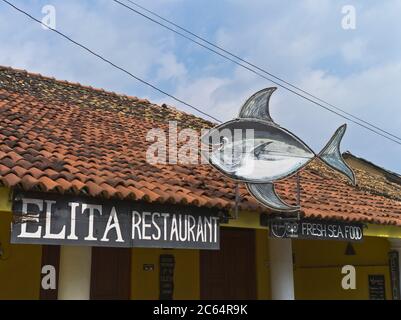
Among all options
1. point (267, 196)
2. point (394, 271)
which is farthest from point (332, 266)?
point (267, 196)

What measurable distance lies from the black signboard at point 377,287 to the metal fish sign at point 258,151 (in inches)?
183

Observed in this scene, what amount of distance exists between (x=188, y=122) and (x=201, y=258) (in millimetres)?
3701

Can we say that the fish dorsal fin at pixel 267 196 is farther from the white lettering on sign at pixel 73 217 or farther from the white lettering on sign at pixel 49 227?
the white lettering on sign at pixel 49 227

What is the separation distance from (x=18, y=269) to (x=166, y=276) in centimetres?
250

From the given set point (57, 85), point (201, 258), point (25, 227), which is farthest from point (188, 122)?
point (25, 227)

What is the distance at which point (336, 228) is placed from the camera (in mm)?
7391

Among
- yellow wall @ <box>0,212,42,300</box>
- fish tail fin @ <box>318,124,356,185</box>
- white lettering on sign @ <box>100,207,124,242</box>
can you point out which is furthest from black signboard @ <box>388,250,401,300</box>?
white lettering on sign @ <box>100,207,124,242</box>

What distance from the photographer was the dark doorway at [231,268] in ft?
31.3

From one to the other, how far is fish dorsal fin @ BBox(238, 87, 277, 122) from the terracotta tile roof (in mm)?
991

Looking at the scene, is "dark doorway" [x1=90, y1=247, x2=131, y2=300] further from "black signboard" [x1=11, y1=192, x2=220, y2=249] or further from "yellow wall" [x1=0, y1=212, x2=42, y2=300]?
"black signboard" [x1=11, y1=192, x2=220, y2=249]

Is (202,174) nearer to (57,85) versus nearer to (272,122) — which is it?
(272,122)

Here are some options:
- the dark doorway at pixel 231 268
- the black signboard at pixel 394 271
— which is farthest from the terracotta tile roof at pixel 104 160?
the dark doorway at pixel 231 268

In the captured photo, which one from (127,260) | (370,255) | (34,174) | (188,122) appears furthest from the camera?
(188,122)

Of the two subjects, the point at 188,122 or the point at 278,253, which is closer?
the point at 278,253
